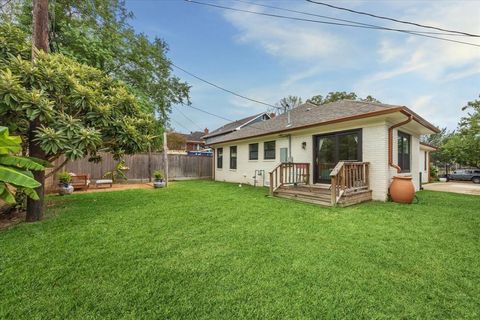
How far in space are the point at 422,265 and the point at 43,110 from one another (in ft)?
21.7

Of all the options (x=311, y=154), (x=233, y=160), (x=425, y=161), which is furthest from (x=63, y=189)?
(x=425, y=161)

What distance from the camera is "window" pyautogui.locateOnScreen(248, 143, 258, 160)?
38.4 feet

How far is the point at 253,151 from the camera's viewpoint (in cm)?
1191

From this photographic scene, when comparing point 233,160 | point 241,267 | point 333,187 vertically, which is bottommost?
point 241,267

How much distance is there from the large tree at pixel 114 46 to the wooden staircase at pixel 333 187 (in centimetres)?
702

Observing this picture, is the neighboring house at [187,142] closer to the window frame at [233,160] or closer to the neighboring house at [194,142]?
the neighboring house at [194,142]

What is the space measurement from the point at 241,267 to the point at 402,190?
20.5ft

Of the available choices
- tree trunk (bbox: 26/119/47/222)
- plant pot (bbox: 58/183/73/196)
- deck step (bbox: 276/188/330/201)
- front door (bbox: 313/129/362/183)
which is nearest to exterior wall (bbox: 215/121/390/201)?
front door (bbox: 313/129/362/183)

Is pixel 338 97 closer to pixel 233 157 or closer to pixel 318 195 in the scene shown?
pixel 233 157

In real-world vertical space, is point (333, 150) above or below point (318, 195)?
above

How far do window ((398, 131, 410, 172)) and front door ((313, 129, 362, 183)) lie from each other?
1.93 meters

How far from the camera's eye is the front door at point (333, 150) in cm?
736

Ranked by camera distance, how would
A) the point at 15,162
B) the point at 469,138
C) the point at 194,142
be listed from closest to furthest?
the point at 15,162
the point at 469,138
the point at 194,142

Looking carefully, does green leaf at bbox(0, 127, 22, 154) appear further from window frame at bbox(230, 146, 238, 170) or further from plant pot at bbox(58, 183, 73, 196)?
window frame at bbox(230, 146, 238, 170)
